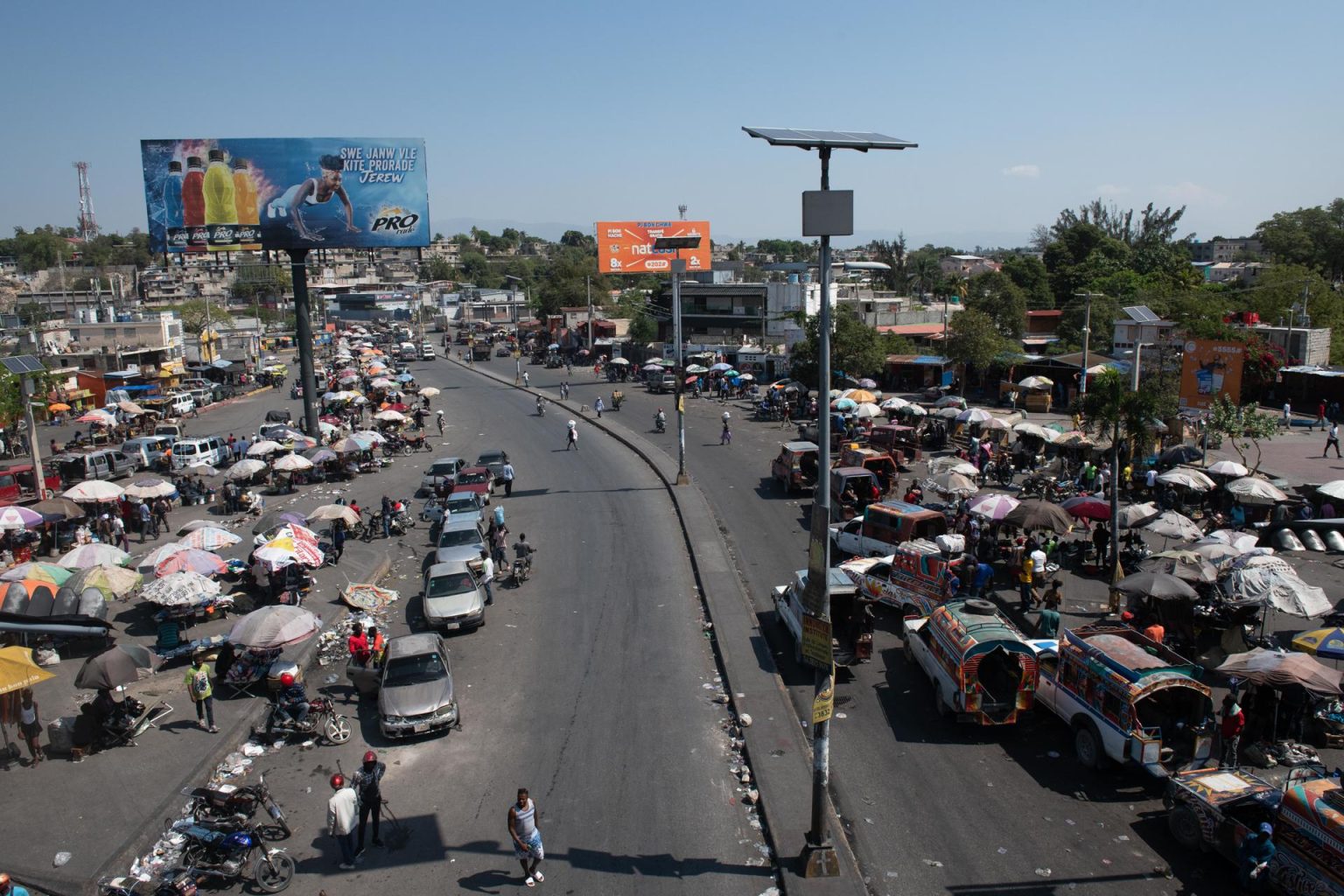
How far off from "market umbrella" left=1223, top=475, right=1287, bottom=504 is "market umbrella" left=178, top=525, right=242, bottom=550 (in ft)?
80.5

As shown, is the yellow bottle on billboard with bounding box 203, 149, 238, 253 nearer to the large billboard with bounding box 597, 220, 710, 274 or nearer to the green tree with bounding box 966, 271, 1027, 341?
the large billboard with bounding box 597, 220, 710, 274

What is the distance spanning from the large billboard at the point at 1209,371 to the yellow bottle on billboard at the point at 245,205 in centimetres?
4039

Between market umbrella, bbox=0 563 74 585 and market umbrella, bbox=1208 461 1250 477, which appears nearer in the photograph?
market umbrella, bbox=0 563 74 585

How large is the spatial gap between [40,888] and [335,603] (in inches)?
405


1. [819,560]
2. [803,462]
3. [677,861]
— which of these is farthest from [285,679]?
[803,462]

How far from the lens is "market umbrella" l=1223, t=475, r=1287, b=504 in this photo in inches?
874

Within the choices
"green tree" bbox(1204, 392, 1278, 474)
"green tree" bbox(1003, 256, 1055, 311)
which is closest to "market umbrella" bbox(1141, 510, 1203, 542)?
"green tree" bbox(1204, 392, 1278, 474)

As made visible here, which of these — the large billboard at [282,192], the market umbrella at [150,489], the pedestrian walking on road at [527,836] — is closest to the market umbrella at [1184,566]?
the pedestrian walking on road at [527,836]

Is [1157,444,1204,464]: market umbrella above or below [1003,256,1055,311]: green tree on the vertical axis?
below

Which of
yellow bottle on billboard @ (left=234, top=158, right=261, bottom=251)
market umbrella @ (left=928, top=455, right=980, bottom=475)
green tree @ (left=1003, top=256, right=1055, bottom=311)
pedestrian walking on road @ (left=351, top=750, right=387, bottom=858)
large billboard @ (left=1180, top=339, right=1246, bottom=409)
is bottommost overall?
pedestrian walking on road @ (left=351, top=750, right=387, bottom=858)

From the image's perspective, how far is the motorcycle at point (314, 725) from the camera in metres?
14.2

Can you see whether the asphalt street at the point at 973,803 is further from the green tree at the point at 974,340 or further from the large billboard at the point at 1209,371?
the green tree at the point at 974,340

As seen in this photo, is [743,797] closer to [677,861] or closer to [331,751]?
[677,861]

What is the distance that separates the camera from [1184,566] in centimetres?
1680
